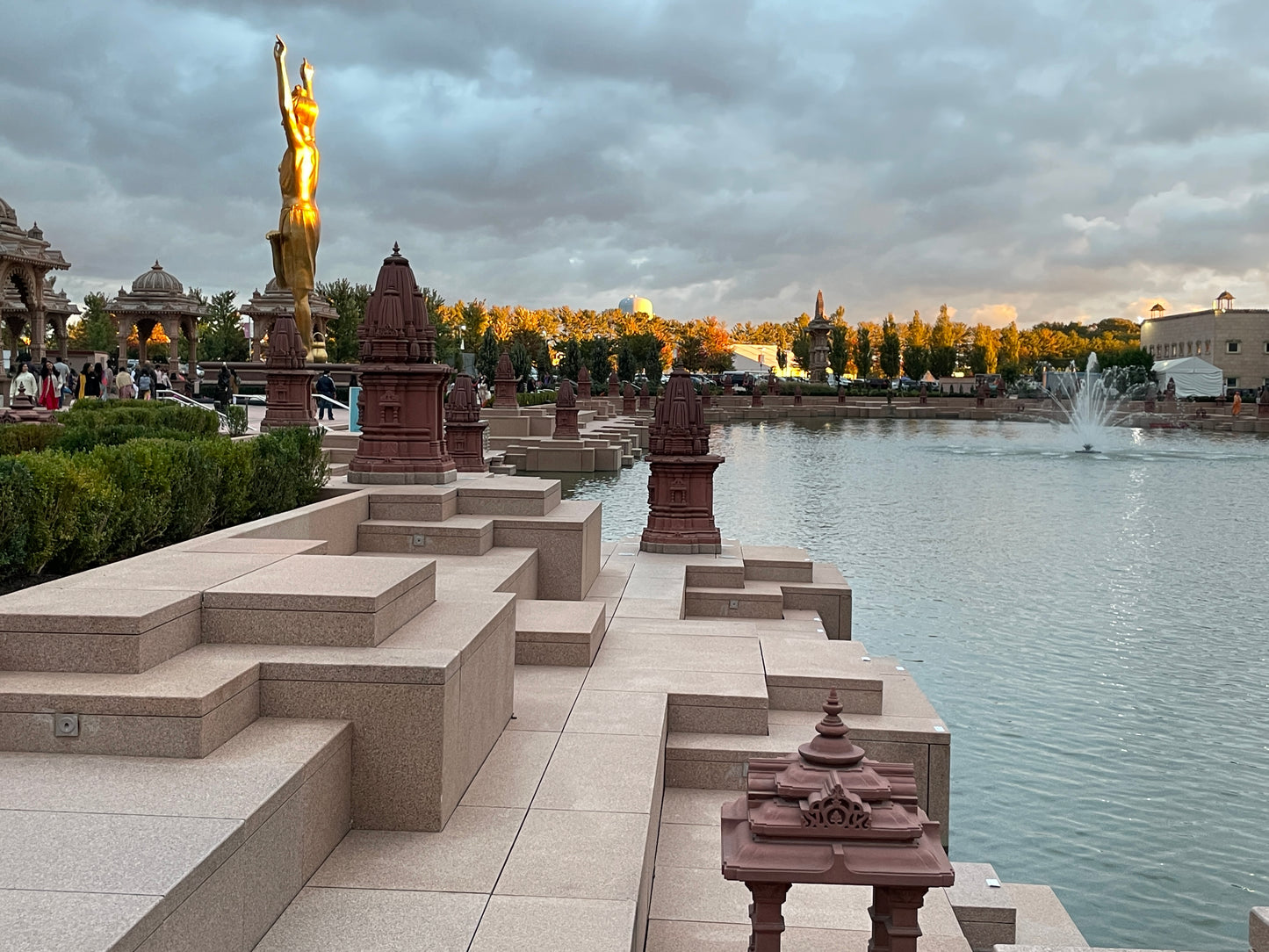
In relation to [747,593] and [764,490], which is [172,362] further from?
[747,593]

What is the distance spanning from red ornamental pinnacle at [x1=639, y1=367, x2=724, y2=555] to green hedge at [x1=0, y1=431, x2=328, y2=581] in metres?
3.91

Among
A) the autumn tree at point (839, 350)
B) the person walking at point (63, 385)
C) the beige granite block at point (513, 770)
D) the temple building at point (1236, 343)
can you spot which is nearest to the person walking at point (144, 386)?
the person walking at point (63, 385)

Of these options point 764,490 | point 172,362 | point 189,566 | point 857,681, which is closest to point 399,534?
point 189,566

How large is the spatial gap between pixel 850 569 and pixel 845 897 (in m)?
10.5

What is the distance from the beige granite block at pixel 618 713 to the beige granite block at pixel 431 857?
1.22 meters

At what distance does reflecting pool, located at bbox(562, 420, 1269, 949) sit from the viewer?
6.60 meters

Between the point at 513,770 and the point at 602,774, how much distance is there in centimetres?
44

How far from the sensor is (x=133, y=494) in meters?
7.71

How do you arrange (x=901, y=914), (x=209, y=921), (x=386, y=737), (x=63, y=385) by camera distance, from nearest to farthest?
(x=209, y=921), (x=901, y=914), (x=386, y=737), (x=63, y=385)

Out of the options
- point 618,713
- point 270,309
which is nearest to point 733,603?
point 618,713

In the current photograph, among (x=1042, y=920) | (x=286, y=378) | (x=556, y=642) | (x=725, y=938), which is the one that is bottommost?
(x=1042, y=920)

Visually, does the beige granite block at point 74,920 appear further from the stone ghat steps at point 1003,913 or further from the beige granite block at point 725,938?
the stone ghat steps at point 1003,913

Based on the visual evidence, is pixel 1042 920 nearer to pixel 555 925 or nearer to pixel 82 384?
pixel 555 925

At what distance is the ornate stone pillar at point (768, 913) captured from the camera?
11.2 ft
